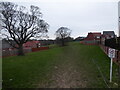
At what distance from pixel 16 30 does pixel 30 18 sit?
12.1ft

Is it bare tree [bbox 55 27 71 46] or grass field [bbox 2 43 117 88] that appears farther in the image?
bare tree [bbox 55 27 71 46]

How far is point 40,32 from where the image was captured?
23.7 meters

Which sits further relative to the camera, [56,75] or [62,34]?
[62,34]

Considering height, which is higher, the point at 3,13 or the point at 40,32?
the point at 3,13

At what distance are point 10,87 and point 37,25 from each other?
18685mm

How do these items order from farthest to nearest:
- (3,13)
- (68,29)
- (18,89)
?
(68,29) → (3,13) → (18,89)

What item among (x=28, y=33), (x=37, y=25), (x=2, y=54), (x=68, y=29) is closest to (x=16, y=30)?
(x=28, y=33)

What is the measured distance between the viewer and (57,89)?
5.24 metres

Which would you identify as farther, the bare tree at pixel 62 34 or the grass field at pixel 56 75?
the bare tree at pixel 62 34

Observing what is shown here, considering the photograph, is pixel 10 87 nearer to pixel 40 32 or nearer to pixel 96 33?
pixel 40 32

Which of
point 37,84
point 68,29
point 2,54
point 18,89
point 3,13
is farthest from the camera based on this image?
point 68,29

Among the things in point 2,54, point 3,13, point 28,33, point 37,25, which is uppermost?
point 3,13

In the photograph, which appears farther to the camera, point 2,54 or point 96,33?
point 96,33

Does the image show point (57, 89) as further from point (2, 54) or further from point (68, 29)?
point (68, 29)
